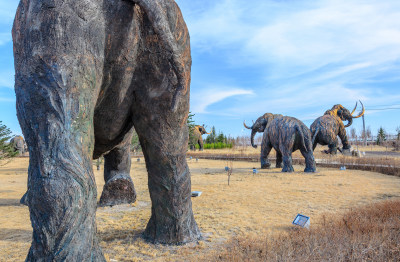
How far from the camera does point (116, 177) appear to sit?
14.4 ft

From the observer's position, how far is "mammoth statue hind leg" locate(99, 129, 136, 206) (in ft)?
14.4

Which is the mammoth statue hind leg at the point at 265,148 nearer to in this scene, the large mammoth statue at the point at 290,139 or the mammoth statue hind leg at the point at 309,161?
the large mammoth statue at the point at 290,139

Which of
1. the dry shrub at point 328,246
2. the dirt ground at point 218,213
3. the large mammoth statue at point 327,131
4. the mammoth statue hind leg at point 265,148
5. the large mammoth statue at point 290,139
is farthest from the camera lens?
the large mammoth statue at point 327,131

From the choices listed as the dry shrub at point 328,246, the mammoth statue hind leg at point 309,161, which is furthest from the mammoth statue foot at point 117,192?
the mammoth statue hind leg at point 309,161

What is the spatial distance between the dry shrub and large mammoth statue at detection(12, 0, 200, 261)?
3.16ft

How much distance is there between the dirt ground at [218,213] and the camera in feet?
9.02

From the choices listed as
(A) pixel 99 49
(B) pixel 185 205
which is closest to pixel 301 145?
(B) pixel 185 205

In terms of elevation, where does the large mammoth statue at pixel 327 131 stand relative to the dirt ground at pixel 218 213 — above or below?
above

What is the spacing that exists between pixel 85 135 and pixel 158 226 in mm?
1427

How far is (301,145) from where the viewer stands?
387 inches

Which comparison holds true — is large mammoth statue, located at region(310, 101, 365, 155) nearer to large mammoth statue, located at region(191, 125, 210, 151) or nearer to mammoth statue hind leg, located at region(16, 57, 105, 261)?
mammoth statue hind leg, located at region(16, 57, 105, 261)

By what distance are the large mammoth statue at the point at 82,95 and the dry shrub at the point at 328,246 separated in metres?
0.96

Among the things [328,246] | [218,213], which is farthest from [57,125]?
[218,213]

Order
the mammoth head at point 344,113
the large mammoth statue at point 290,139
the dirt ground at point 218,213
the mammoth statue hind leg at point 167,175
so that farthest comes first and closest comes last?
1. the mammoth head at point 344,113
2. the large mammoth statue at point 290,139
3. the dirt ground at point 218,213
4. the mammoth statue hind leg at point 167,175
